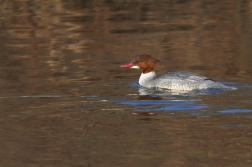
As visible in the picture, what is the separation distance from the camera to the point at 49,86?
12109 millimetres

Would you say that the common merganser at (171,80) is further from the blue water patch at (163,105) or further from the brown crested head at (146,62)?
the blue water patch at (163,105)

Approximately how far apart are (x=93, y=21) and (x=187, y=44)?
3.91 metres

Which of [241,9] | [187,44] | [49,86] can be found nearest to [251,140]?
[49,86]

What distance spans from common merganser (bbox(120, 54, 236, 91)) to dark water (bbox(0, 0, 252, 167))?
18 centimetres

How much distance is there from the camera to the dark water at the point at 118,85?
27.3 feet

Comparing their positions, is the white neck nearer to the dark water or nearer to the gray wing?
the dark water

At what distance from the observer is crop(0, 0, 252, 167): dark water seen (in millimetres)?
8312

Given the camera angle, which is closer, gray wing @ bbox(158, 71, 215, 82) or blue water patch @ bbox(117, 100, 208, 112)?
blue water patch @ bbox(117, 100, 208, 112)

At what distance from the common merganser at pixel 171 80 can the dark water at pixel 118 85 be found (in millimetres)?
183

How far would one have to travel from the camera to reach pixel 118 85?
12.1 m

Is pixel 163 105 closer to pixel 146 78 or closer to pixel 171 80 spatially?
pixel 171 80

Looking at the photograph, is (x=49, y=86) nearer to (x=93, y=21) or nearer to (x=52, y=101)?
(x=52, y=101)

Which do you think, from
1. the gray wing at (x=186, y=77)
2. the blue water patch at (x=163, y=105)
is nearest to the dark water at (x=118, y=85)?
the blue water patch at (x=163, y=105)

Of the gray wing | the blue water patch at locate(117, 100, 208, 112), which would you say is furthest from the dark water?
the gray wing
